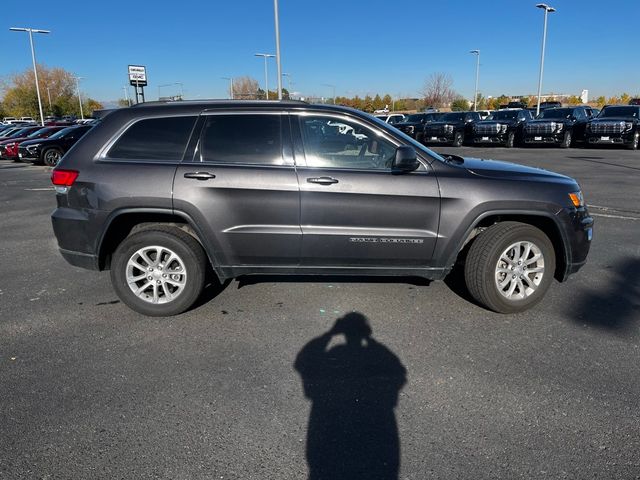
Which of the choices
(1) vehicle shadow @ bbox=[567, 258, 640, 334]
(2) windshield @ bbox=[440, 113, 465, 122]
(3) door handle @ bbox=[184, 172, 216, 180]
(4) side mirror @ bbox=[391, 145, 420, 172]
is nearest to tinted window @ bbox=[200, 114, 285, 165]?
(3) door handle @ bbox=[184, 172, 216, 180]

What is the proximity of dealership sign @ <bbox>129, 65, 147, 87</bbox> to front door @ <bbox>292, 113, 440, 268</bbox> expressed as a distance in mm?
25699

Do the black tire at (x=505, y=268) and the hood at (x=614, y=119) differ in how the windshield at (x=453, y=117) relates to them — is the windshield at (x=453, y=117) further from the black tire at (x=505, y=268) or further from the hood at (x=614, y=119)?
the black tire at (x=505, y=268)

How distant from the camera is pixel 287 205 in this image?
4.01m

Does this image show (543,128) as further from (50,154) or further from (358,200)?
(50,154)

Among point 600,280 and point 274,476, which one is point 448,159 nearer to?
point 600,280

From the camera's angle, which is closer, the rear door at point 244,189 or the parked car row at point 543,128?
the rear door at point 244,189

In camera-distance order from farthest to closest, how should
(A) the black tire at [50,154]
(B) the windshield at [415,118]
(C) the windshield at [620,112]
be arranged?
1. (B) the windshield at [415,118]
2. (C) the windshield at [620,112]
3. (A) the black tire at [50,154]

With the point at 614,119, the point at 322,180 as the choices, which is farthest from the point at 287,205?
the point at 614,119

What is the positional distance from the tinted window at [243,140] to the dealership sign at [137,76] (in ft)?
83.0

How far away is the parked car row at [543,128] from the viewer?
65.5 ft

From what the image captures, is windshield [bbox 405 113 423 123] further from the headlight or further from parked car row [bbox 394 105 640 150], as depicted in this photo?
the headlight

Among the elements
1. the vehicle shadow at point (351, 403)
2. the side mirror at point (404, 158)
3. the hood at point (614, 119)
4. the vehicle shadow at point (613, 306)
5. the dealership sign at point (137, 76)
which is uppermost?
the dealership sign at point (137, 76)

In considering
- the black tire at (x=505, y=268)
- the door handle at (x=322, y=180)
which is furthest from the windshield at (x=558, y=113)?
the door handle at (x=322, y=180)

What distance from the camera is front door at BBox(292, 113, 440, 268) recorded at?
3996 millimetres
